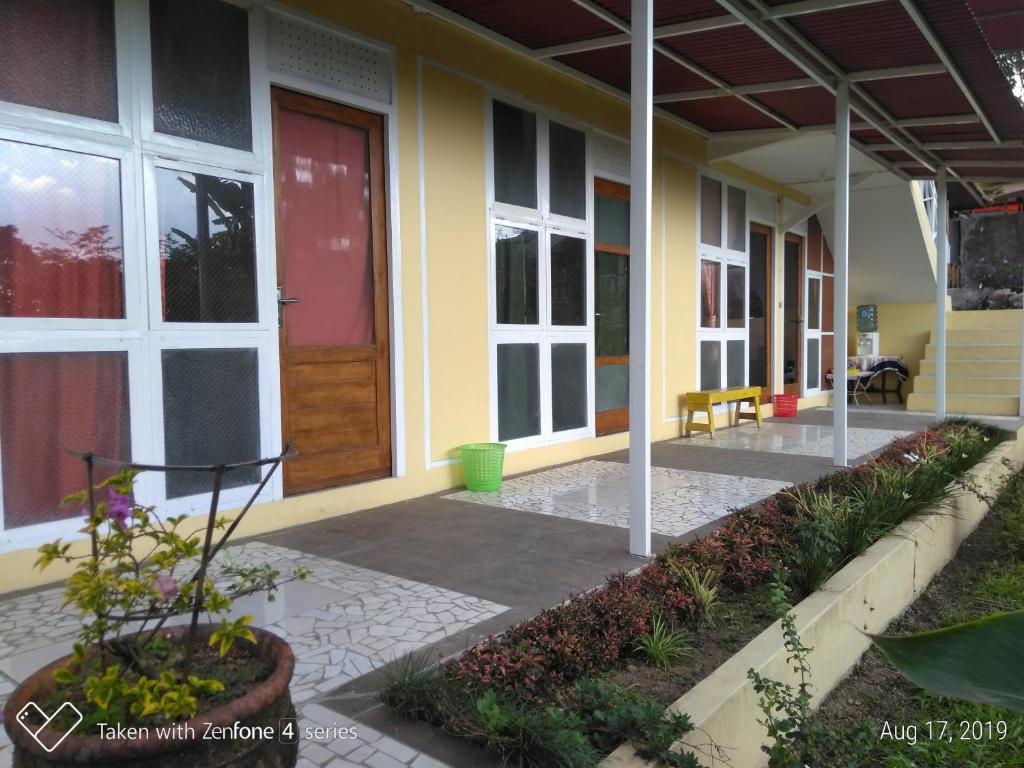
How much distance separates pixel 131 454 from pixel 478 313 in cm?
287

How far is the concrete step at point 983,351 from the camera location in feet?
37.7

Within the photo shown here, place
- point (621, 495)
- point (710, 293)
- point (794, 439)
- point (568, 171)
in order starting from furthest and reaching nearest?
point (710, 293) < point (794, 439) < point (568, 171) < point (621, 495)

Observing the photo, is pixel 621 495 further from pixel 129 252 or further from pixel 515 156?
pixel 129 252

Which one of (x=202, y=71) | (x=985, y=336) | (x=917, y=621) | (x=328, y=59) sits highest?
(x=328, y=59)

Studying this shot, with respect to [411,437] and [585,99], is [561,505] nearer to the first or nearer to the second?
[411,437]

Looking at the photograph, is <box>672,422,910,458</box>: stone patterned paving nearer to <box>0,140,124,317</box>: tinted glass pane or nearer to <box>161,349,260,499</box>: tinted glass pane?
<box>161,349,260,499</box>: tinted glass pane

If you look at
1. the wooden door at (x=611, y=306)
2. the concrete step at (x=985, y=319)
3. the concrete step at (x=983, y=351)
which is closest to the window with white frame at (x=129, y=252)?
the wooden door at (x=611, y=306)

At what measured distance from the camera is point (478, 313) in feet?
19.7

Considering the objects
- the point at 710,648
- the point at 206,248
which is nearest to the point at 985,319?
the point at 710,648

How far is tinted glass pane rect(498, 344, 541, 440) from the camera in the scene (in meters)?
6.30

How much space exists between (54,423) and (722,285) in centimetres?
793

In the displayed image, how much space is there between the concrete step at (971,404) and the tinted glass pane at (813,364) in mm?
1409

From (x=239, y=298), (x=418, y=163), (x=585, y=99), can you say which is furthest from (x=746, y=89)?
(x=239, y=298)

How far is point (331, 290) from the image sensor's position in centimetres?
499
